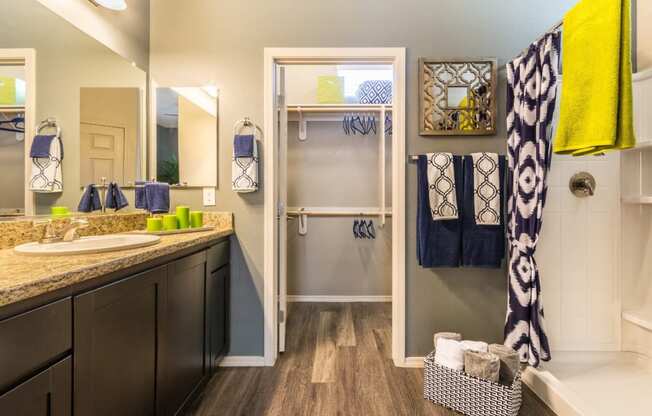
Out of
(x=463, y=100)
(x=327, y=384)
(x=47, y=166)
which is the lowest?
(x=327, y=384)

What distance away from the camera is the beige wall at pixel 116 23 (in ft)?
5.36

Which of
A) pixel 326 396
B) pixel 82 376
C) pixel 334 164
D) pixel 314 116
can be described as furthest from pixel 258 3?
pixel 326 396

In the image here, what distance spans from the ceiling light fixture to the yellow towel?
2.34 metres

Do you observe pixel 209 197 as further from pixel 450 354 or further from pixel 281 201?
pixel 450 354

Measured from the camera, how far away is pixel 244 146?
2037mm

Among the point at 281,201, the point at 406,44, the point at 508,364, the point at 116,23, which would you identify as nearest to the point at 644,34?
the point at 406,44

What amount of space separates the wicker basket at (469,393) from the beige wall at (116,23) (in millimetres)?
2586

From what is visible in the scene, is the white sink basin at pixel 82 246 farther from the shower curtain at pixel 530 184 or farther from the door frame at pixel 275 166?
Answer: the shower curtain at pixel 530 184

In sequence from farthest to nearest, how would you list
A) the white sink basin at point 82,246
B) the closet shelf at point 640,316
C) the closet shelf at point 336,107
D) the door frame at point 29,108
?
the closet shelf at point 336,107, the closet shelf at point 640,316, the door frame at point 29,108, the white sink basin at point 82,246

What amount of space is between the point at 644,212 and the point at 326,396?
2.15 meters

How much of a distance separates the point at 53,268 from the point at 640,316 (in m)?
2.75

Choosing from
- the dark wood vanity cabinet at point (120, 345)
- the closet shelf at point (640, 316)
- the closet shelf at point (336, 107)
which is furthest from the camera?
the closet shelf at point (336, 107)

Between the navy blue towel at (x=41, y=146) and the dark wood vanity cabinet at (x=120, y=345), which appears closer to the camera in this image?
the dark wood vanity cabinet at (x=120, y=345)

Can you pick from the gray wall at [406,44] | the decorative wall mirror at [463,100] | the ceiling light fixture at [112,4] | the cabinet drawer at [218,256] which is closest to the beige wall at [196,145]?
the gray wall at [406,44]
